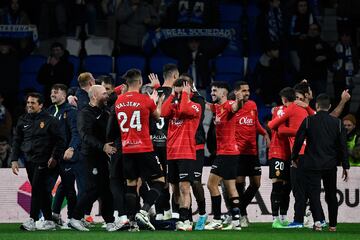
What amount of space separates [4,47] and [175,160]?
886 centimetres

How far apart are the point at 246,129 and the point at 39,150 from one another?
357cm

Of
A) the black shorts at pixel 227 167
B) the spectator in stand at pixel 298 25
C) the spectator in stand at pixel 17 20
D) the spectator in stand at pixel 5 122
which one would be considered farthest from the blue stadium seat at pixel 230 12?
the black shorts at pixel 227 167

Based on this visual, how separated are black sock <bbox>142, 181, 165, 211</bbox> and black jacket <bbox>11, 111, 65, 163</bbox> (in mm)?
1785

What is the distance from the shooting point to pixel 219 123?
18.2 m

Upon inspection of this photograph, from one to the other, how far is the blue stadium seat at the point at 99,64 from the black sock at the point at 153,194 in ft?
30.6

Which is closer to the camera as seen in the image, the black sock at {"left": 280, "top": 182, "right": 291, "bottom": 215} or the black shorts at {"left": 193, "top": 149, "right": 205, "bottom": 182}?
the black shorts at {"left": 193, "top": 149, "right": 205, "bottom": 182}

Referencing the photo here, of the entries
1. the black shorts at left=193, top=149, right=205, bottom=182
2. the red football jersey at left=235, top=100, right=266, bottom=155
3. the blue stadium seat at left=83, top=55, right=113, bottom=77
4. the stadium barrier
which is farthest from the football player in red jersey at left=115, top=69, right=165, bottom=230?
the blue stadium seat at left=83, top=55, right=113, bottom=77

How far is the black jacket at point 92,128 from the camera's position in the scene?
17250 mm

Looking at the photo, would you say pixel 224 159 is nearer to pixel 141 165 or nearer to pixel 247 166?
pixel 247 166

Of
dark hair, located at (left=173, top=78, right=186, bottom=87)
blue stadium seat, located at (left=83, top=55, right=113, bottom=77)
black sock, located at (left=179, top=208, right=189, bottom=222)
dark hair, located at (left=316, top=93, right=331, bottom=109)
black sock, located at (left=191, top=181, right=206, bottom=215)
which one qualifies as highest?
blue stadium seat, located at (left=83, top=55, right=113, bottom=77)

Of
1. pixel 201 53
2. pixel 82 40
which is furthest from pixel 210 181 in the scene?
pixel 82 40

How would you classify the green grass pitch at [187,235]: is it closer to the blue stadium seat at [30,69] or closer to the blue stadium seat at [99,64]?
the blue stadium seat at [30,69]

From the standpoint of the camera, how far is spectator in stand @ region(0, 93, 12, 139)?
2383cm

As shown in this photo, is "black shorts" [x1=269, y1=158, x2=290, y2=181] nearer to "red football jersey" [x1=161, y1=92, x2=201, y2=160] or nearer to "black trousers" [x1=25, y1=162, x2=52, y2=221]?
"red football jersey" [x1=161, y1=92, x2=201, y2=160]
